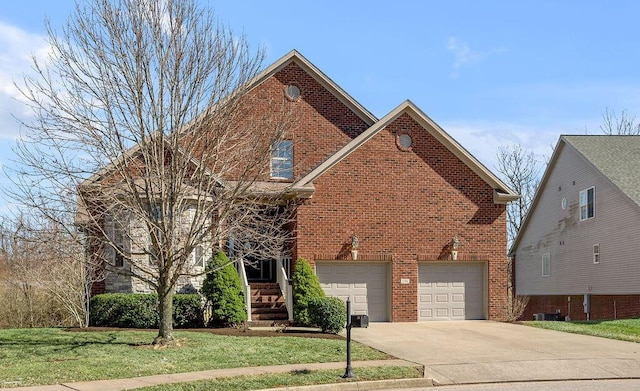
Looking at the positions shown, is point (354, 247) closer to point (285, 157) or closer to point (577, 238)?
point (285, 157)

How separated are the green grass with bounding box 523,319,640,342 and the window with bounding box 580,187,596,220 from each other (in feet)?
31.3

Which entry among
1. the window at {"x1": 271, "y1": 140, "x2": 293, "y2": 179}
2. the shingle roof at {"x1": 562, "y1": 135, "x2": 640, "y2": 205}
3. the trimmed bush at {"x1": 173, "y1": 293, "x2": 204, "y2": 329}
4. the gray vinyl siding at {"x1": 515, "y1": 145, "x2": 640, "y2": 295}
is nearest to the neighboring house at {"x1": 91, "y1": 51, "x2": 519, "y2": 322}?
the window at {"x1": 271, "y1": 140, "x2": 293, "y2": 179}

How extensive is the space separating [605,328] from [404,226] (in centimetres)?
664

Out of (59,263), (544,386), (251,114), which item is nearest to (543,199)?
(251,114)

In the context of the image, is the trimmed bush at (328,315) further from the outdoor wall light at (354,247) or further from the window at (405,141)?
the window at (405,141)

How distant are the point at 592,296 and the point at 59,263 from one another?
21075 millimetres

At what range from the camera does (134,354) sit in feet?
50.4

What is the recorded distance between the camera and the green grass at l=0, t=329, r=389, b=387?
13.7 metres

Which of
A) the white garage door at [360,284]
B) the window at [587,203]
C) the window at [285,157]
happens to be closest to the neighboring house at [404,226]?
the white garage door at [360,284]

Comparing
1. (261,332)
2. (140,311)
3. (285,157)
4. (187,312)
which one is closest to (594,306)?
(285,157)

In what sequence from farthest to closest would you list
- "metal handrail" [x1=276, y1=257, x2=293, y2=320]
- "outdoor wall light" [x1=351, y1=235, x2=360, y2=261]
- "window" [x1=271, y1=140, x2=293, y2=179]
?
"window" [x1=271, y1=140, x2=293, y2=179]
"outdoor wall light" [x1=351, y1=235, x2=360, y2=261]
"metal handrail" [x1=276, y1=257, x2=293, y2=320]

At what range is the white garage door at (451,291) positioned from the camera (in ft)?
81.4

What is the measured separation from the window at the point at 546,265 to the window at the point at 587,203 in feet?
12.9

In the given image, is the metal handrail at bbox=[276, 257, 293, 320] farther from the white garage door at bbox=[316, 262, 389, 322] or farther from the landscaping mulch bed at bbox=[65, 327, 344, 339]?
the landscaping mulch bed at bbox=[65, 327, 344, 339]
